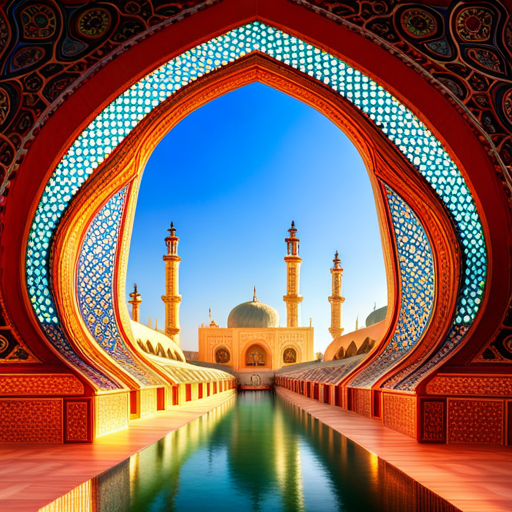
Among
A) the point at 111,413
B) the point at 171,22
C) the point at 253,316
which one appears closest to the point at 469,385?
the point at 111,413

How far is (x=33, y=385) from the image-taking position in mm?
5488

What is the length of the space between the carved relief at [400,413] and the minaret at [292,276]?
65.7 ft

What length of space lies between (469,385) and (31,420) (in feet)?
12.9

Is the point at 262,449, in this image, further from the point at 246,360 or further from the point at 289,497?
the point at 246,360

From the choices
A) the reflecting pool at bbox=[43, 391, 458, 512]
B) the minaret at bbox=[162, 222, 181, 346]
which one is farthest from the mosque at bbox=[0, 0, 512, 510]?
the minaret at bbox=[162, 222, 181, 346]

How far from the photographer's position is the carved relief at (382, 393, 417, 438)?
18.4 feet

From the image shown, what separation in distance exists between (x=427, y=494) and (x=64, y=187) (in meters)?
4.65

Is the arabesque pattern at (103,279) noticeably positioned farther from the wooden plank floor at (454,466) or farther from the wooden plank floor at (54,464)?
the wooden plank floor at (454,466)

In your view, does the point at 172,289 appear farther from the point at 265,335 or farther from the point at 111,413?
the point at 111,413

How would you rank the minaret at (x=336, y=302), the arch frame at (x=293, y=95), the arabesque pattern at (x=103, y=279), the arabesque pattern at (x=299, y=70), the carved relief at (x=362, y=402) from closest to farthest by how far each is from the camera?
the arabesque pattern at (x=299, y=70) → the arch frame at (x=293, y=95) → the arabesque pattern at (x=103, y=279) → the carved relief at (x=362, y=402) → the minaret at (x=336, y=302)

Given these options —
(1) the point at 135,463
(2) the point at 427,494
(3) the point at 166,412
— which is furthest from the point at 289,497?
(3) the point at 166,412

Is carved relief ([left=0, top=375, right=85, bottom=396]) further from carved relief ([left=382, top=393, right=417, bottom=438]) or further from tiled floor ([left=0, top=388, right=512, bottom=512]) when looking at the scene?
carved relief ([left=382, top=393, right=417, bottom=438])

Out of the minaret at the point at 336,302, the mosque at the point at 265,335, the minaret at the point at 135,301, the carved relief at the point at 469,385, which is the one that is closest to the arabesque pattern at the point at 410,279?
the carved relief at the point at 469,385

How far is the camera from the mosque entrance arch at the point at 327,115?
18.8 feet
